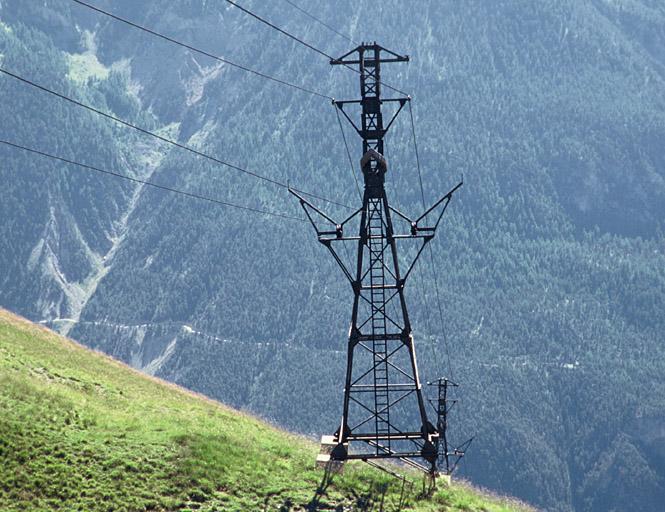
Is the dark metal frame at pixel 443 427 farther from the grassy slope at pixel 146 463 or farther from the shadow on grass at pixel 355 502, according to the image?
the shadow on grass at pixel 355 502

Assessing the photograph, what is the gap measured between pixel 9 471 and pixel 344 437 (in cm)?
1370

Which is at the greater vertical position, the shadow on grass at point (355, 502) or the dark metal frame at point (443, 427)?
the dark metal frame at point (443, 427)

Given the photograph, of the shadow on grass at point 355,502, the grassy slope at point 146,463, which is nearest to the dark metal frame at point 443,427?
the grassy slope at point 146,463

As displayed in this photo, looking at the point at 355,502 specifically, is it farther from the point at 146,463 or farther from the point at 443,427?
the point at 443,427

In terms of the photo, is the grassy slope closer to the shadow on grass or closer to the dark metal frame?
the shadow on grass

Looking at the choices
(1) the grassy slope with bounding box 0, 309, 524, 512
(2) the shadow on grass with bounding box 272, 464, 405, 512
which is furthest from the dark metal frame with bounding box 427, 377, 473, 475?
(2) the shadow on grass with bounding box 272, 464, 405, 512

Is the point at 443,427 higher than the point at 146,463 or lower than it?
higher

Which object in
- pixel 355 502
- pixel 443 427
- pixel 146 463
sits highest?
pixel 443 427

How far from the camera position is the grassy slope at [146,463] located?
140 feet

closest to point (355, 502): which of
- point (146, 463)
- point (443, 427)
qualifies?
point (146, 463)

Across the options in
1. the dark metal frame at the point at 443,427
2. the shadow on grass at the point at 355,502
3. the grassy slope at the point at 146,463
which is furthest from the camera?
the dark metal frame at the point at 443,427

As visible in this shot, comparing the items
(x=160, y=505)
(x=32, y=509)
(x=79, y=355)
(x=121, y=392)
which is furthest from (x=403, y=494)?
(x=79, y=355)

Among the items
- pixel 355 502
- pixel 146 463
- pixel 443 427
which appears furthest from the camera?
pixel 443 427

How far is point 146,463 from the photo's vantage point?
45.6 m
